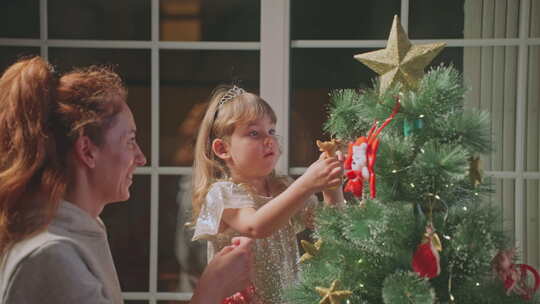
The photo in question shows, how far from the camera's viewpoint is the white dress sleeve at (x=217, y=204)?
160cm

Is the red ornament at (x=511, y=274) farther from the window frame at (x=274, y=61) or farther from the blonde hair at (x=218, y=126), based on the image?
the window frame at (x=274, y=61)

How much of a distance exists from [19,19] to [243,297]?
1511 millimetres

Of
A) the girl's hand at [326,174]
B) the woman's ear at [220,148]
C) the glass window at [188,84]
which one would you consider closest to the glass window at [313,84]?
the glass window at [188,84]

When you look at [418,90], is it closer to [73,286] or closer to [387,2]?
[73,286]

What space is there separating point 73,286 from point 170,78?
1505 millimetres

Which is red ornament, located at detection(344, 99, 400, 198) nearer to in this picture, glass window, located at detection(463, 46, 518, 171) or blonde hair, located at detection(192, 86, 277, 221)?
blonde hair, located at detection(192, 86, 277, 221)

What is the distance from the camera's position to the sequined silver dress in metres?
1.61

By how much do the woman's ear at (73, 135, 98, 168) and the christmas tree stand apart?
48 centimetres

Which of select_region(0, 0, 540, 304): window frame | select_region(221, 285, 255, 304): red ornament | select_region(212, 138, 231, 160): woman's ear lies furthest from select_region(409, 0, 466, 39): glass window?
select_region(221, 285, 255, 304): red ornament

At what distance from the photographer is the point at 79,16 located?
245 centimetres

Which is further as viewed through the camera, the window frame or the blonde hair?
the window frame

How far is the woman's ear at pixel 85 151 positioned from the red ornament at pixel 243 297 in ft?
1.93

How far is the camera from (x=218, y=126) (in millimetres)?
1704

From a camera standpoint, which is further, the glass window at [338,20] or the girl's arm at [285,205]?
the glass window at [338,20]
